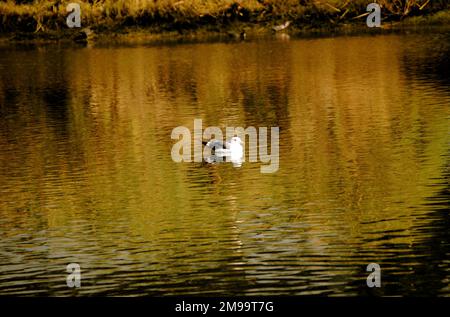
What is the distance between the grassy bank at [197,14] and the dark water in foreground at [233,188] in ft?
38.3

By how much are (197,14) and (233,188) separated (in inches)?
1119

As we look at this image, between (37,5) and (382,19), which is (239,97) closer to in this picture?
(382,19)

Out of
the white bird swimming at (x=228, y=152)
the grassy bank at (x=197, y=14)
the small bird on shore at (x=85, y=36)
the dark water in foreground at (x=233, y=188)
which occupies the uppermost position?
the grassy bank at (x=197, y=14)

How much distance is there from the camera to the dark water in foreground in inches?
538

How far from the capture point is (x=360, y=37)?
40.8 metres

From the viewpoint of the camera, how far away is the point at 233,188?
17.9m

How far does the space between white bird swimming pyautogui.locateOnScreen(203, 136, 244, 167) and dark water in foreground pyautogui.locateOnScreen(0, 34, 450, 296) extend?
288 mm

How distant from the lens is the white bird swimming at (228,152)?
19938 millimetres

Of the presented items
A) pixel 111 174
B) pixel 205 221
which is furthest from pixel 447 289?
pixel 111 174

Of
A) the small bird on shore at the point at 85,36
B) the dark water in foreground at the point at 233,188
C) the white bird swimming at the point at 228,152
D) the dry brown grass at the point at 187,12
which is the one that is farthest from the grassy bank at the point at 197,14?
the white bird swimming at the point at 228,152

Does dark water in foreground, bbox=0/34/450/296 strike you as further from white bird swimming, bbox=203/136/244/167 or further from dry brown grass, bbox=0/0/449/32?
dry brown grass, bbox=0/0/449/32

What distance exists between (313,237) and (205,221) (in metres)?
1.68

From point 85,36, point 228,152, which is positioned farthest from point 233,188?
point 85,36

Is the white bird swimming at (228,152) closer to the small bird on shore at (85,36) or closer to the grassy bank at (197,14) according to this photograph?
the grassy bank at (197,14)
